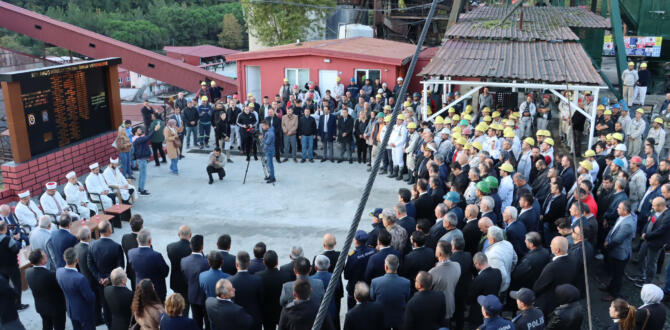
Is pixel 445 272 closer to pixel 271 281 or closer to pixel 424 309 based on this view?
pixel 424 309

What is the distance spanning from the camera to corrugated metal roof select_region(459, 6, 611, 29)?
17.2 metres

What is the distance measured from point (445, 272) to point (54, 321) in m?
4.90

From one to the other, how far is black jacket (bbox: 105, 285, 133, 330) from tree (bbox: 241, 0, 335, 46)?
21.9 meters

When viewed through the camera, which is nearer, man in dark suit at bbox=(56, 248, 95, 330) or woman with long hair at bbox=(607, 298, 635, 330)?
woman with long hair at bbox=(607, 298, 635, 330)

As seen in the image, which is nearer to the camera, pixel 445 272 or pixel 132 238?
pixel 445 272

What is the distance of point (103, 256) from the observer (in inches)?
271

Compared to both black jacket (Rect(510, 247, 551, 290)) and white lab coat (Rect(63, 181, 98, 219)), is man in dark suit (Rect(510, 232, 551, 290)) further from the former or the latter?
white lab coat (Rect(63, 181, 98, 219))

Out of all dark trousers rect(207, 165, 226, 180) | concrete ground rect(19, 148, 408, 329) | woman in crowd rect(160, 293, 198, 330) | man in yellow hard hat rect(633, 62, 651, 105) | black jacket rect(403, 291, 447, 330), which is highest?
man in yellow hard hat rect(633, 62, 651, 105)

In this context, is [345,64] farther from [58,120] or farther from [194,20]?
[194,20]

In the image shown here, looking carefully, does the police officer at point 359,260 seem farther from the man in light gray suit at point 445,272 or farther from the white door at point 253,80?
the white door at point 253,80

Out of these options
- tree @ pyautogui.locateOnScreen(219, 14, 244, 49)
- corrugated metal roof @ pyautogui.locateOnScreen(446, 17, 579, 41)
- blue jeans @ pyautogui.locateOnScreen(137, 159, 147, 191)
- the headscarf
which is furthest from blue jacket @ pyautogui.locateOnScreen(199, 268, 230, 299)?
tree @ pyautogui.locateOnScreen(219, 14, 244, 49)

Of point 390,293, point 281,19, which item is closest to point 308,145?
point 390,293

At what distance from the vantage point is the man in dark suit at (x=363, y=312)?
215 inches

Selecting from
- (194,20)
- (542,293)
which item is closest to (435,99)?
(542,293)
